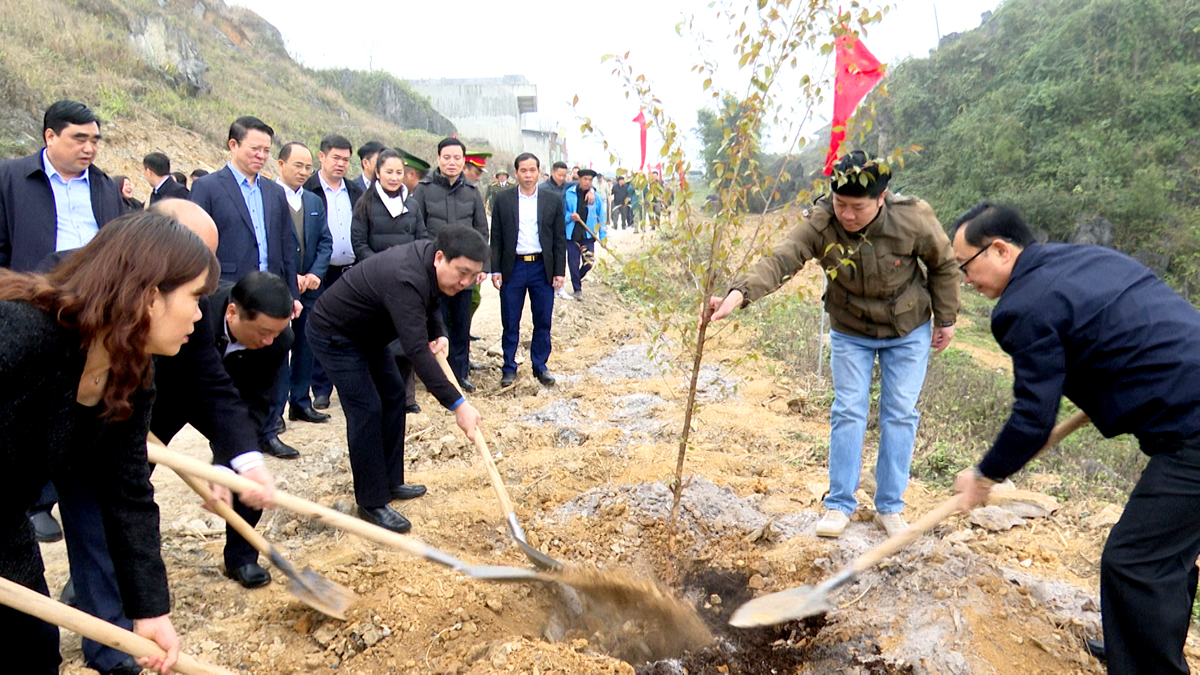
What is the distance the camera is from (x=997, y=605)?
3090 millimetres

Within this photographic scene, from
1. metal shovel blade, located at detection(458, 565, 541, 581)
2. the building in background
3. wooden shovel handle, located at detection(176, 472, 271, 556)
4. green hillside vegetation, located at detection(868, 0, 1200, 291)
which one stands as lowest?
metal shovel blade, located at detection(458, 565, 541, 581)

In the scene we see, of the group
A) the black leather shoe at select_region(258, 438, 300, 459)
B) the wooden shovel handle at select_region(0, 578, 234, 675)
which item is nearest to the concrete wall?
the black leather shoe at select_region(258, 438, 300, 459)

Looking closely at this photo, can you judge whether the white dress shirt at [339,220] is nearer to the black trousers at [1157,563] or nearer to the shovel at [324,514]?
the shovel at [324,514]

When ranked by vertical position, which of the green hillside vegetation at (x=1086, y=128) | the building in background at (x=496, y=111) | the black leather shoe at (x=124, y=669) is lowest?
the black leather shoe at (x=124, y=669)

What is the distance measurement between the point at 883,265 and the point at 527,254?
12.5 feet

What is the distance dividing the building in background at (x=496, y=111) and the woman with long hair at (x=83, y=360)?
139 feet

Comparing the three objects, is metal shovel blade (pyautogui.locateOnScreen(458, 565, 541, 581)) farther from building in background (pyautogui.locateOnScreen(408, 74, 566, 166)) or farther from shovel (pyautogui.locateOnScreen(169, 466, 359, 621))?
building in background (pyautogui.locateOnScreen(408, 74, 566, 166))

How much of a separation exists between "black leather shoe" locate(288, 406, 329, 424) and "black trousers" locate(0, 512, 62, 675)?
3824 millimetres

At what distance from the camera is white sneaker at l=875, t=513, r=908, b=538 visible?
369 cm

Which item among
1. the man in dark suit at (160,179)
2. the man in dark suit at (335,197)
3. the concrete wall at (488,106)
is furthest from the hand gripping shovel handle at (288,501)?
the concrete wall at (488,106)

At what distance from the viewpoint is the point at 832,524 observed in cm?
375

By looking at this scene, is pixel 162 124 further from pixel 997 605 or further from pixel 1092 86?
pixel 1092 86

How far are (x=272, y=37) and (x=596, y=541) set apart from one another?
118ft

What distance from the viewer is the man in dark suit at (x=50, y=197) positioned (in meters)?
3.59
